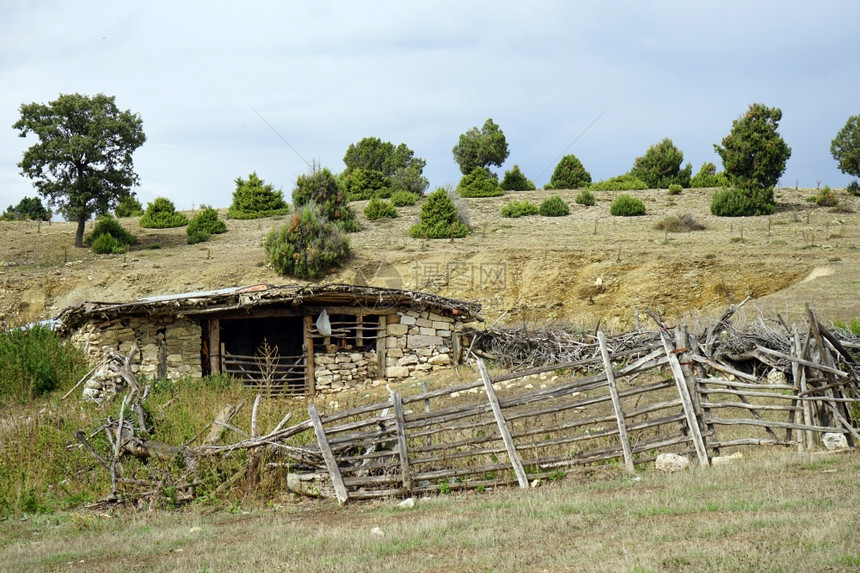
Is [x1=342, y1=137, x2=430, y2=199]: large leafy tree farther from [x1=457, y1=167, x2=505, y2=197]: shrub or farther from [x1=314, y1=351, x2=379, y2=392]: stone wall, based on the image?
[x1=314, y1=351, x2=379, y2=392]: stone wall

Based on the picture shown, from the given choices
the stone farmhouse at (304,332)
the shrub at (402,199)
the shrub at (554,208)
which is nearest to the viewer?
the stone farmhouse at (304,332)

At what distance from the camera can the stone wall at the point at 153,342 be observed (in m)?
16.9

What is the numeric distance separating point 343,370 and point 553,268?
30.1 ft

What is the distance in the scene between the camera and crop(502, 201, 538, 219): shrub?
33250 mm

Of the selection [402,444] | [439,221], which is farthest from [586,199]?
[402,444]

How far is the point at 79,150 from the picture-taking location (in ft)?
93.6

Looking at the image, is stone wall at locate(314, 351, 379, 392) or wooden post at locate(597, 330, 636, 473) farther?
stone wall at locate(314, 351, 379, 392)

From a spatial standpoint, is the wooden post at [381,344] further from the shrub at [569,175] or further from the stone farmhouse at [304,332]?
the shrub at [569,175]

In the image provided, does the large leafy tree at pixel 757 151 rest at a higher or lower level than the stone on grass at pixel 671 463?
higher

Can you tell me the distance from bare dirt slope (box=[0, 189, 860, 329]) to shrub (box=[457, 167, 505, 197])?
27.8 feet

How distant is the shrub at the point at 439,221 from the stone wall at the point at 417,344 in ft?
35.1

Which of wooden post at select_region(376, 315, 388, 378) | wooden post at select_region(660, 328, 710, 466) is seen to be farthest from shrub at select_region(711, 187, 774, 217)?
wooden post at select_region(660, 328, 710, 466)

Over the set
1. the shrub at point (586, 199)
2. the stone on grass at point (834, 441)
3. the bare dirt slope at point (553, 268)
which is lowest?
the stone on grass at point (834, 441)

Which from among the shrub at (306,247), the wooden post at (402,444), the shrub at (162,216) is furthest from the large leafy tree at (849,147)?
the wooden post at (402,444)
